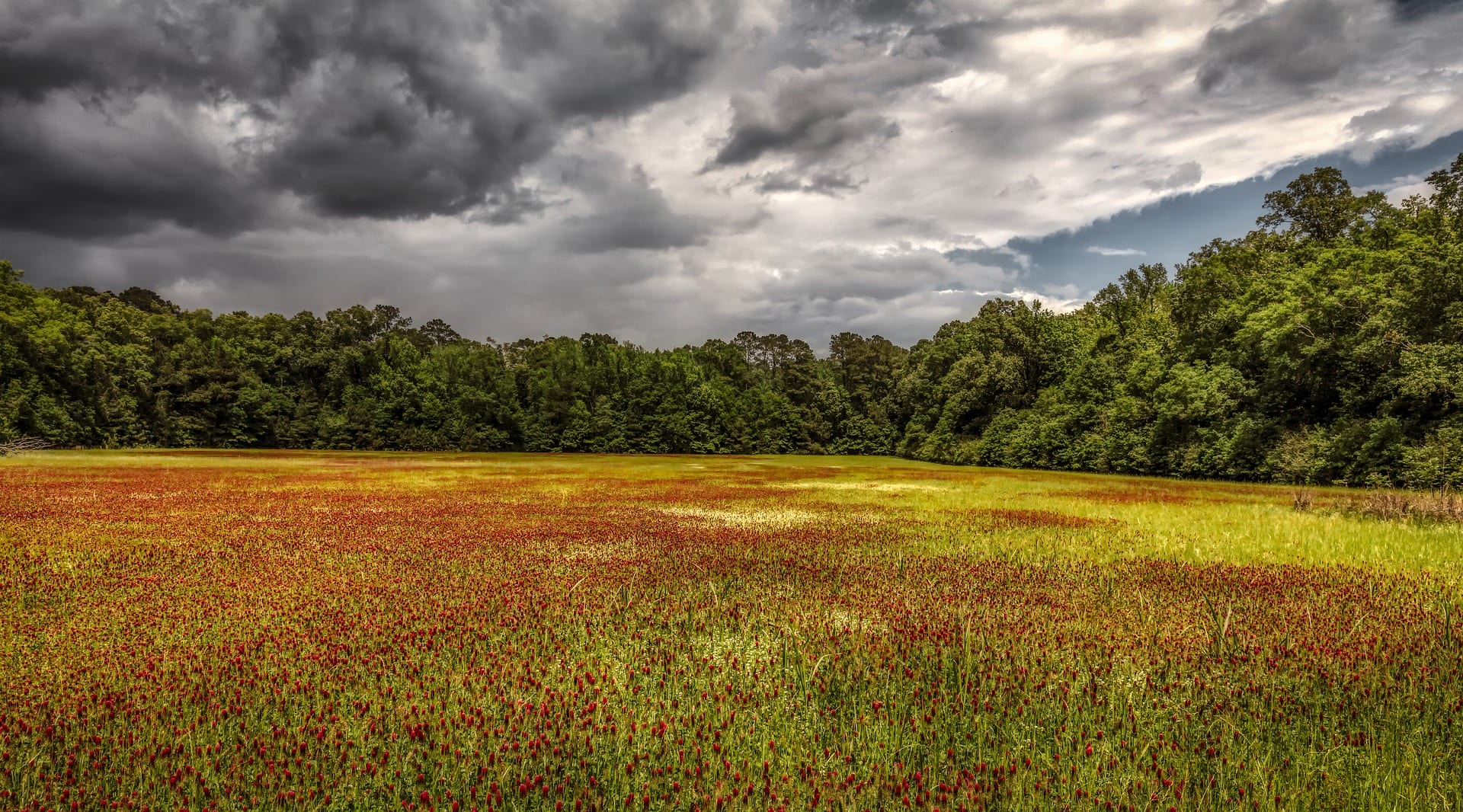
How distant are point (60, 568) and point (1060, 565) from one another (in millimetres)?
17540

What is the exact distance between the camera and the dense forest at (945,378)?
37469mm

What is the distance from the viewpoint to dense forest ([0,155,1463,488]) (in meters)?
37.5

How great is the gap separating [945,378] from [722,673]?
79.0 m

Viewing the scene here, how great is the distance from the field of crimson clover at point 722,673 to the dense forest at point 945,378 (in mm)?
31263

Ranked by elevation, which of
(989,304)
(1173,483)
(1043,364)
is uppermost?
(989,304)

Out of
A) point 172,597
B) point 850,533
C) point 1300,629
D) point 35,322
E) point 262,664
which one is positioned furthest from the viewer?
point 35,322

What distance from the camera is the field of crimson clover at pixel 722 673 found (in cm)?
454

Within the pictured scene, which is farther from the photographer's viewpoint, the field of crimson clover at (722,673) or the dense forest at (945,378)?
the dense forest at (945,378)

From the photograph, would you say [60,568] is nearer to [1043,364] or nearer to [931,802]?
[931,802]

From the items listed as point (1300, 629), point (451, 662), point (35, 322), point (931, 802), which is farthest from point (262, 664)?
point (35, 322)

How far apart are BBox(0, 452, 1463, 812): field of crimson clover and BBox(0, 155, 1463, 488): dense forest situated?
3126 cm

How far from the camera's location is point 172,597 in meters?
9.36

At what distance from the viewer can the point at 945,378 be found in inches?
3182

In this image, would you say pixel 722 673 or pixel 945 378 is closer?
pixel 722 673
